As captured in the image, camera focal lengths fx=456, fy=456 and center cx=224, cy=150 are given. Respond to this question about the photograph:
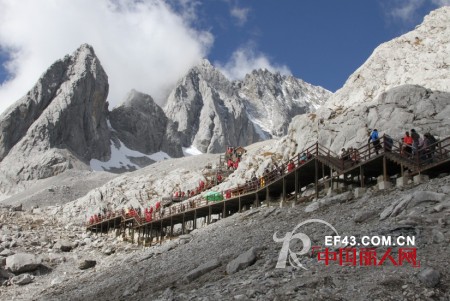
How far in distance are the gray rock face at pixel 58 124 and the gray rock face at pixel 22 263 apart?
10767 centimetres

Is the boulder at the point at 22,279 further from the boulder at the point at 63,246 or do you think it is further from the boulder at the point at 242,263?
the boulder at the point at 242,263

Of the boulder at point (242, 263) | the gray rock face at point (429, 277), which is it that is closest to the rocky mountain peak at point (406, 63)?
the boulder at point (242, 263)

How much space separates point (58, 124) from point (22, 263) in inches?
5091

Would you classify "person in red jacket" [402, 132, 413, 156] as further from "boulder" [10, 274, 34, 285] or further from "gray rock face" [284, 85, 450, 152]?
"boulder" [10, 274, 34, 285]

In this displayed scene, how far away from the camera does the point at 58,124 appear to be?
6083 inches

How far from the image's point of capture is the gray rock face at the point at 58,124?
139m

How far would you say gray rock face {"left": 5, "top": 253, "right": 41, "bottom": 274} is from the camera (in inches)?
1293

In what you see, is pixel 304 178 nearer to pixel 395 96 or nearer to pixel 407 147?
pixel 407 147

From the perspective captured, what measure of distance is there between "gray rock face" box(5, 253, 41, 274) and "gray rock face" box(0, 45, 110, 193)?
107667 millimetres

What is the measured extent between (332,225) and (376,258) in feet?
19.2

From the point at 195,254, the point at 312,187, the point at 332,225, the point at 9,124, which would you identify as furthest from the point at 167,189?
the point at 9,124

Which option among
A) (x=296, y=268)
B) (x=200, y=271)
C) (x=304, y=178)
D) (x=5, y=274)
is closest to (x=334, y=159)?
(x=304, y=178)

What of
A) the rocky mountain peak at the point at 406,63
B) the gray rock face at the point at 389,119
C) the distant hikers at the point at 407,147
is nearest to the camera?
the distant hikers at the point at 407,147

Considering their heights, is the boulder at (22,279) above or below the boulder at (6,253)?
below
